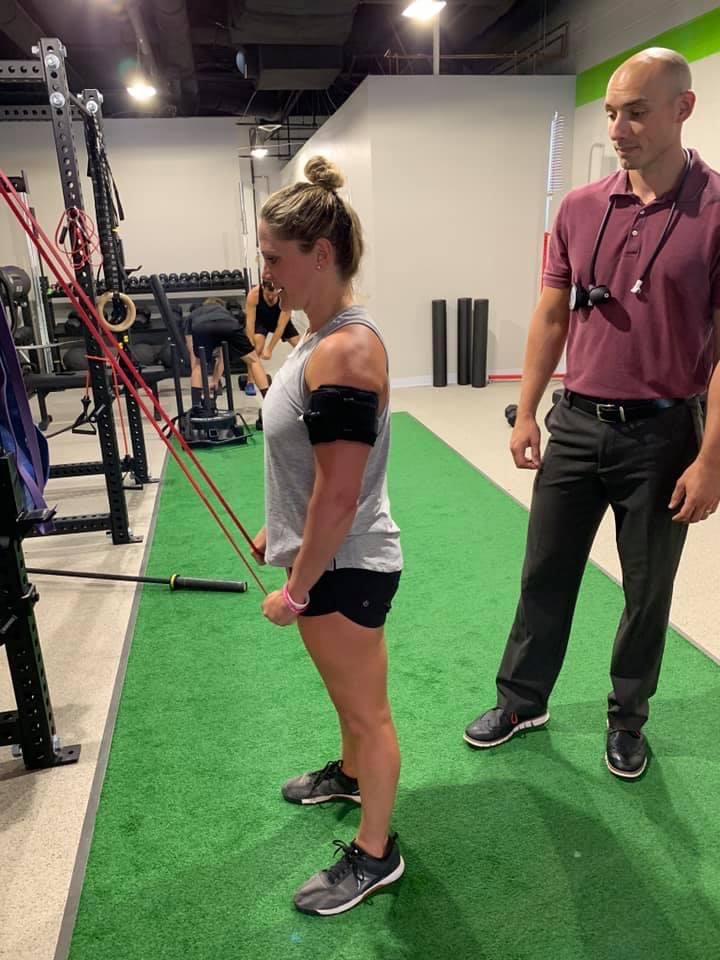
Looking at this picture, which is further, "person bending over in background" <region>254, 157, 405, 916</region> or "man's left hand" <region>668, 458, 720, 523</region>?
"man's left hand" <region>668, 458, 720, 523</region>

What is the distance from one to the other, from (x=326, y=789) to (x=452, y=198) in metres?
6.34

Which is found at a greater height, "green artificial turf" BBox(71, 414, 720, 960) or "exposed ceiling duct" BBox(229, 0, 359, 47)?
"exposed ceiling duct" BBox(229, 0, 359, 47)

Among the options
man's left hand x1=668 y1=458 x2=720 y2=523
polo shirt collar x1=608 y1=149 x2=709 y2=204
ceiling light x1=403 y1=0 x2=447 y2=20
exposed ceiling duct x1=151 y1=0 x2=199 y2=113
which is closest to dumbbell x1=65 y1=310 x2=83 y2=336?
exposed ceiling duct x1=151 y1=0 x2=199 y2=113

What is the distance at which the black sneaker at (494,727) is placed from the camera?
81.9 inches

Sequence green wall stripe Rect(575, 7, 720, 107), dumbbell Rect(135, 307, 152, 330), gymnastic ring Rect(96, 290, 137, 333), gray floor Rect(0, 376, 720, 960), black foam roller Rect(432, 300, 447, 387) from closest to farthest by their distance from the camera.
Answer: gray floor Rect(0, 376, 720, 960) < gymnastic ring Rect(96, 290, 137, 333) < green wall stripe Rect(575, 7, 720, 107) < black foam roller Rect(432, 300, 447, 387) < dumbbell Rect(135, 307, 152, 330)

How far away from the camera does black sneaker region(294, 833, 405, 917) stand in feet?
5.16

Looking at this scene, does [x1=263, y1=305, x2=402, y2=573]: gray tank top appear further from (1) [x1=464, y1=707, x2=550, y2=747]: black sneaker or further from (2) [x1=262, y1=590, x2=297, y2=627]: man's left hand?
(1) [x1=464, y1=707, x2=550, y2=747]: black sneaker

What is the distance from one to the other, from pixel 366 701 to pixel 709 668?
1.51 m

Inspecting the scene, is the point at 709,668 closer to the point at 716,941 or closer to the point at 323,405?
the point at 716,941

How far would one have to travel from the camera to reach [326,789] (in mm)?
1896

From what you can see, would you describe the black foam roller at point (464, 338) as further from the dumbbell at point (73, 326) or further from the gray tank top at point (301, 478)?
the gray tank top at point (301, 478)

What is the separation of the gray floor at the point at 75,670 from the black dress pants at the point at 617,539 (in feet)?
2.42

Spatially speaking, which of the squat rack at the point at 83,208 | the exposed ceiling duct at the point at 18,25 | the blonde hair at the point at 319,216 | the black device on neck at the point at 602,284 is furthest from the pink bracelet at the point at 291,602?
the exposed ceiling duct at the point at 18,25

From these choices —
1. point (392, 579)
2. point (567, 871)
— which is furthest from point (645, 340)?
point (567, 871)
